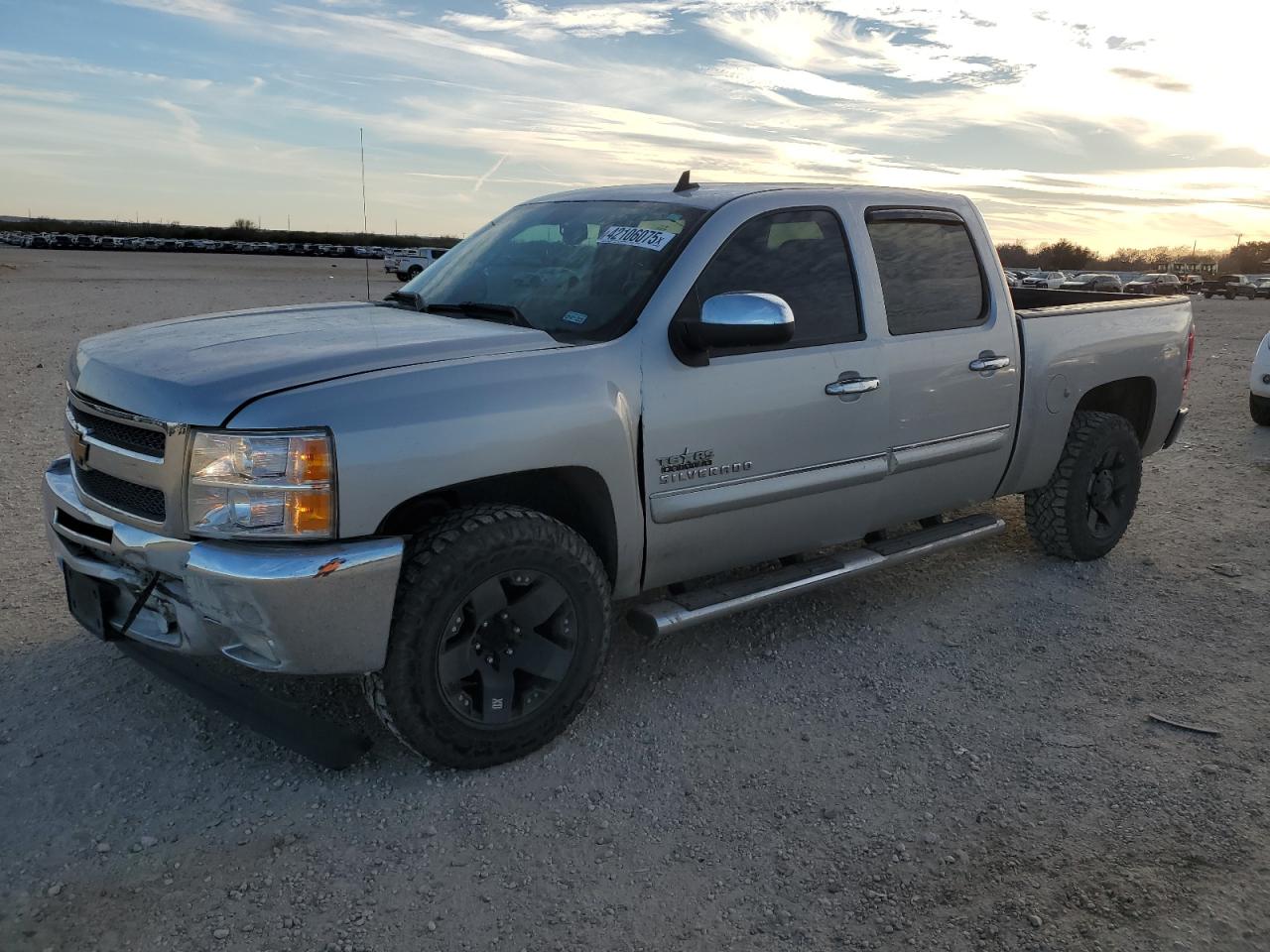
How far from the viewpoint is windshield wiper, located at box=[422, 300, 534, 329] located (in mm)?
3758

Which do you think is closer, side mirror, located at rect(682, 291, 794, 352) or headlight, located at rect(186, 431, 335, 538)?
headlight, located at rect(186, 431, 335, 538)

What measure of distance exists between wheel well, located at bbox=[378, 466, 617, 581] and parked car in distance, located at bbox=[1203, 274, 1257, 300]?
2515 inches

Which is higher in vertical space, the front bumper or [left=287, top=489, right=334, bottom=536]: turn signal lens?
[left=287, top=489, right=334, bottom=536]: turn signal lens

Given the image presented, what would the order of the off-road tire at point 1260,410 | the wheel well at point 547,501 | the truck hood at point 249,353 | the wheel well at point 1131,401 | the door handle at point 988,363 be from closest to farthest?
1. the truck hood at point 249,353
2. the wheel well at point 547,501
3. the door handle at point 988,363
4. the wheel well at point 1131,401
5. the off-road tire at point 1260,410

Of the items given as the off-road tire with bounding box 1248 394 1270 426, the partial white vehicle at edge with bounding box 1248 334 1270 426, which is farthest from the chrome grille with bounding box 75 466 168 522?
the off-road tire with bounding box 1248 394 1270 426

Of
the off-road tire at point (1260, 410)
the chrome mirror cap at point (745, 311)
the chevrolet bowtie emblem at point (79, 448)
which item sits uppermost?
the chrome mirror cap at point (745, 311)

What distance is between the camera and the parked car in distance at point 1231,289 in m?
57.5

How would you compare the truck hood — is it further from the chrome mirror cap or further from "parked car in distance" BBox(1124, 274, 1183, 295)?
"parked car in distance" BBox(1124, 274, 1183, 295)

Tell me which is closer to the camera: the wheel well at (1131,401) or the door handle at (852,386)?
the door handle at (852,386)

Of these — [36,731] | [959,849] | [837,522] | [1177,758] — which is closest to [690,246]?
[837,522]

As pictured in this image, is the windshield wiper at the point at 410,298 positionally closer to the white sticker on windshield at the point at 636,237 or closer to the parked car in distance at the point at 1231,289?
the white sticker on windshield at the point at 636,237

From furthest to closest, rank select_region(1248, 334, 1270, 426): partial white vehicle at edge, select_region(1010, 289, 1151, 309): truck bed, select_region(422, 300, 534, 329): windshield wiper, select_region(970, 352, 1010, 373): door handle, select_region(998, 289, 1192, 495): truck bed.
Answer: select_region(1248, 334, 1270, 426): partial white vehicle at edge
select_region(1010, 289, 1151, 309): truck bed
select_region(998, 289, 1192, 495): truck bed
select_region(970, 352, 1010, 373): door handle
select_region(422, 300, 534, 329): windshield wiper

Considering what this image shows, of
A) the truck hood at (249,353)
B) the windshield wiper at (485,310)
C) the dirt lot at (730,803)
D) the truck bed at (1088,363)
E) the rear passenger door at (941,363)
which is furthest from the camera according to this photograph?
the truck bed at (1088,363)

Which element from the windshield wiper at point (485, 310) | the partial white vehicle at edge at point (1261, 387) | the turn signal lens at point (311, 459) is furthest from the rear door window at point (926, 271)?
the partial white vehicle at edge at point (1261, 387)
